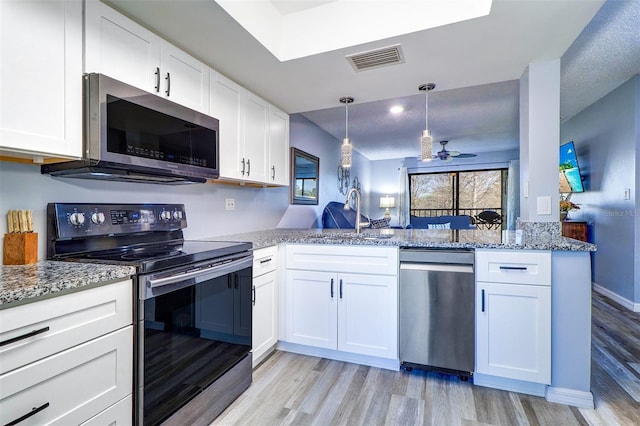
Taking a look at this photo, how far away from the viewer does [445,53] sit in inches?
78.7

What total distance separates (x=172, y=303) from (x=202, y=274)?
0.19 metres

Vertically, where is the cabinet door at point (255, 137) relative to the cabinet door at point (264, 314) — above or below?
above

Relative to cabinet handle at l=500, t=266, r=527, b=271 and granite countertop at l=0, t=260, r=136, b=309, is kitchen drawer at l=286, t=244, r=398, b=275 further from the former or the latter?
granite countertop at l=0, t=260, r=136, b=309

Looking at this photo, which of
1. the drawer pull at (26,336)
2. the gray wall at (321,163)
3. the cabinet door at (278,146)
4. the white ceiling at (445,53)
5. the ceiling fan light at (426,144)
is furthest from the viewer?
the gray wall at (321,163)

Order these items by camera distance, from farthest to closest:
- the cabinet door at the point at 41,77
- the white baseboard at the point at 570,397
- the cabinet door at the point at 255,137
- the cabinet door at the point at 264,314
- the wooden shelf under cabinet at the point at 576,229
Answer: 1. the wooden shelf under cabinet at the point at 576,229
2. the cabinet door at the point at 255,137
3. the cabinet door at the point at 264,314
4. the white baseboard at the point at 570,397
5. the cabinet door at the point at 41,77

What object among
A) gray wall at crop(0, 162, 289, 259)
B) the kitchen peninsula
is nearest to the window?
gray wall at crop(0, 162, 289, 259)

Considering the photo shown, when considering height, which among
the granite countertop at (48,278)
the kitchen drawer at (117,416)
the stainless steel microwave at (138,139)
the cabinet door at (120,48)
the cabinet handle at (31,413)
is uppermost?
the cabinet door at (120,48)

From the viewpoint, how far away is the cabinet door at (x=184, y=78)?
5.76 feet

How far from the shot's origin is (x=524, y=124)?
2.29 metres

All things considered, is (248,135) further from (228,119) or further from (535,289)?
(535,289)

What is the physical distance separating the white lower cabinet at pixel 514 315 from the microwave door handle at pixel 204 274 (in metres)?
1.44

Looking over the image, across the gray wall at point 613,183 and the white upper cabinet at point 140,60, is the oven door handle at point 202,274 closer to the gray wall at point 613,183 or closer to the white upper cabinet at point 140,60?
the white upper cabinet at point 140,60

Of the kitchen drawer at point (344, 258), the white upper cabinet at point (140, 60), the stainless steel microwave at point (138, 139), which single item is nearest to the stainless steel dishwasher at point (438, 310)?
the kitchen drawer at point (344, 258)

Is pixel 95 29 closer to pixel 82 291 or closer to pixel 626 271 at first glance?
pixel 82 291
